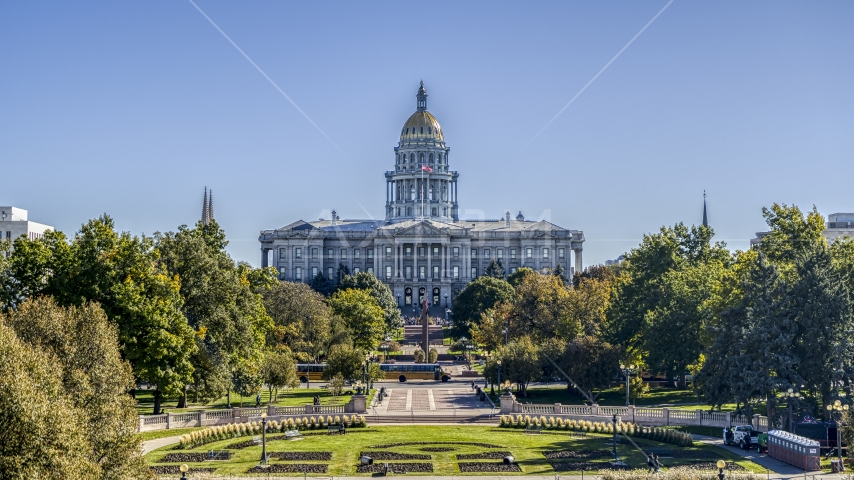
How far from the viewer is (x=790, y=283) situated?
58.5 metres

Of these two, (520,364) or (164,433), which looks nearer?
(164,433)

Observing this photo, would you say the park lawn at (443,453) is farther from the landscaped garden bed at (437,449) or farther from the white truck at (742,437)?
the white truck at (742,437)

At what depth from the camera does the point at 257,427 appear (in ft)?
186

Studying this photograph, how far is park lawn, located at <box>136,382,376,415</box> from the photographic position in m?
67.1

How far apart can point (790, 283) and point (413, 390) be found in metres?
30.8

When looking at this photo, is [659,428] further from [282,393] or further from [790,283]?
[282,393]

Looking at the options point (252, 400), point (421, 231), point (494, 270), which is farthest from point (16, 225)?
point (421, 231)

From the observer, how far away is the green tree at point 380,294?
130 m

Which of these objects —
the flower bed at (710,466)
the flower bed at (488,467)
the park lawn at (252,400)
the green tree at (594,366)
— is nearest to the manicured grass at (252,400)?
the park lawn at (252,400)

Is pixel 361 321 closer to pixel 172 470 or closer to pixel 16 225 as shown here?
pixel 16 225

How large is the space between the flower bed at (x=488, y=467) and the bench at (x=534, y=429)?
1087 centimetres

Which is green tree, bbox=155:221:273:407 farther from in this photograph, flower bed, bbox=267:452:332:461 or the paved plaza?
flower bed, bbox=267:452:332:461

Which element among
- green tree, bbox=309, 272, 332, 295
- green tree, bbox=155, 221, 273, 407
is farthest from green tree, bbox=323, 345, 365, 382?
green tree, bbox=309, 272, 332, 295

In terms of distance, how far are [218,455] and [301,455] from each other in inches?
150
